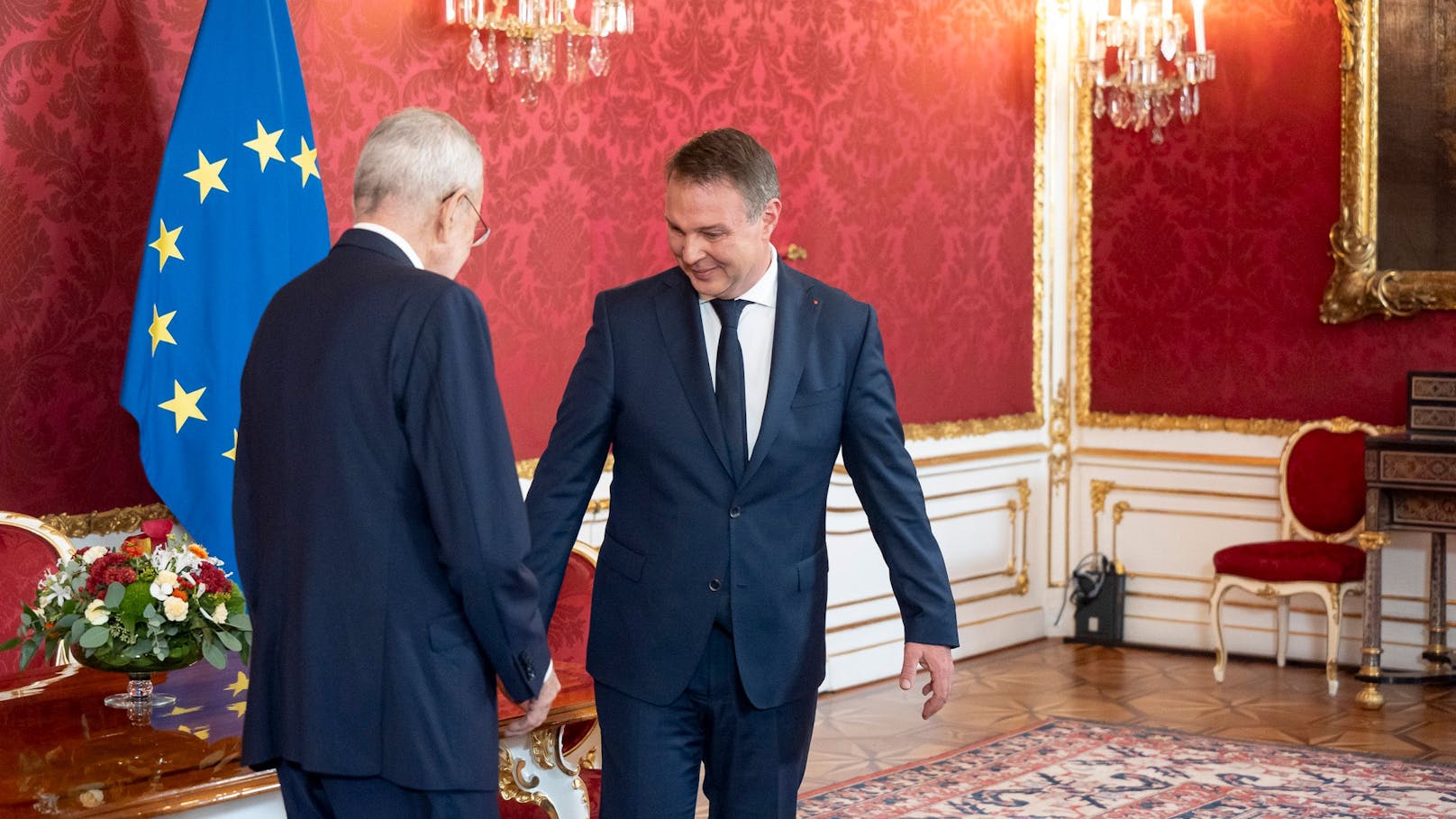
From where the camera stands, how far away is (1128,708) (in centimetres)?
604

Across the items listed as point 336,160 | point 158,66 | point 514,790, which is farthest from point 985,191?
point 514,790

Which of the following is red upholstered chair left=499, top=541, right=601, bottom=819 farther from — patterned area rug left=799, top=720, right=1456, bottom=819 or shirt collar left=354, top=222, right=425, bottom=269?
shirt collar left=354, top=222, right=425, bottom=269

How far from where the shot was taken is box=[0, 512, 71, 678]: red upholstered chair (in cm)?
378

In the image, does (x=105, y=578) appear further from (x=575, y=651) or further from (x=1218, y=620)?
(x=1218, y=620)

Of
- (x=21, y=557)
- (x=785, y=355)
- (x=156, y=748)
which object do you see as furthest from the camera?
(x=21, y=557)

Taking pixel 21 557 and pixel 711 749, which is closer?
pixel 711 749

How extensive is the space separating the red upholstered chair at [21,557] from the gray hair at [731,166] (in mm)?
2228

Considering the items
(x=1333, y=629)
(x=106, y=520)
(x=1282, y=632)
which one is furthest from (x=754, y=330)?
(x=1282, y=632)

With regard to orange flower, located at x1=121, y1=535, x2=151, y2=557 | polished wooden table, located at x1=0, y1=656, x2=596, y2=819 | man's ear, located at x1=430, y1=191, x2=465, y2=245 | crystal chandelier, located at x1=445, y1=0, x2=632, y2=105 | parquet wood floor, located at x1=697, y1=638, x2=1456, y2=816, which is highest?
crystal chandelier, located at x1=445, y1=0, x2=632, y2=105

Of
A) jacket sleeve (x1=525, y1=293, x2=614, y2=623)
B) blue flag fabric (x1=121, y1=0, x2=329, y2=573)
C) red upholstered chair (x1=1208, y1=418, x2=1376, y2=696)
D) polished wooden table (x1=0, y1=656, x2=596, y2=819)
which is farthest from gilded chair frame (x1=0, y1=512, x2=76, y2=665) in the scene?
red upholstered chair (x1=1208, y1=418, x2=1376, y2=696)

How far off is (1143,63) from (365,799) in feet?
18.0

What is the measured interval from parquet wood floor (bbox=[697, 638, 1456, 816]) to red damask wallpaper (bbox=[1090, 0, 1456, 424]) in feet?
3.86

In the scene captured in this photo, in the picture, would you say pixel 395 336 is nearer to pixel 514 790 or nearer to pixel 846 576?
pixel 514 790

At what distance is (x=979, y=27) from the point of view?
23.3ft
